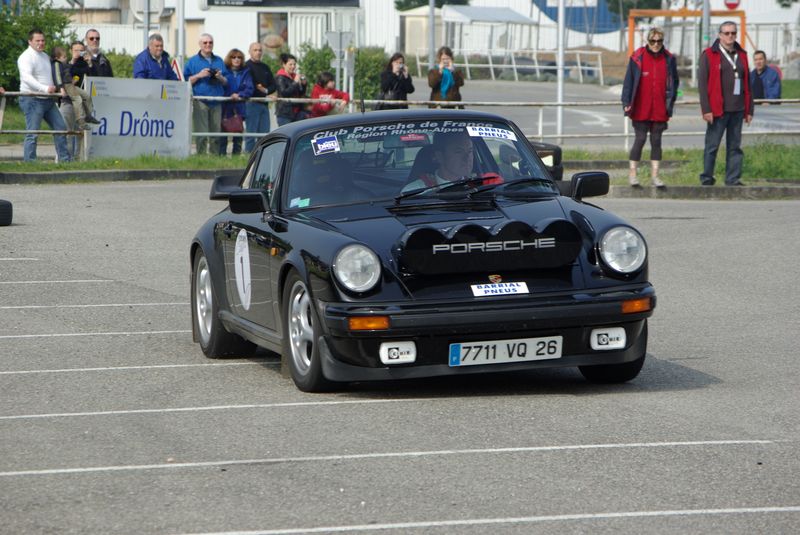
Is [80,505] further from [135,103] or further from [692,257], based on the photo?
[135,103]

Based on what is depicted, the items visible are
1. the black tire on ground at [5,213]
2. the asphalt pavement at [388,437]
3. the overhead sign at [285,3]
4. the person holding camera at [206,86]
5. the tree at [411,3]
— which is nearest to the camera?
the asphalt pavement at [388,437]

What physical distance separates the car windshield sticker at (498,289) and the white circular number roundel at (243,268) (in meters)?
1.74

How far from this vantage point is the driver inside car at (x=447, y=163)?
333 inches

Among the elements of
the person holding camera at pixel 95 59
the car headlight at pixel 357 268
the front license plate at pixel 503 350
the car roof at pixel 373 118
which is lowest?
the front license plate at pixel 503 350

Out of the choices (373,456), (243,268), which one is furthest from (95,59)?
(373,456)

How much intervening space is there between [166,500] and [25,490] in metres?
0.59

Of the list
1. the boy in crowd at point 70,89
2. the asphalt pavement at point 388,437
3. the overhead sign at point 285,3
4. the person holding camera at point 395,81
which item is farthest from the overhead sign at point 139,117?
the overhead sign at point 285,3

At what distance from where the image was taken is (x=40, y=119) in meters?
23.8

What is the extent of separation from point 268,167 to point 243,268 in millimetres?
673

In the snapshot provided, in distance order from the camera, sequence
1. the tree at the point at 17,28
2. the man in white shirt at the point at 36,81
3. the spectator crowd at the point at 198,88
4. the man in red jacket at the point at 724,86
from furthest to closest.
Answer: the tree at the point at 17,28, the spectator crowd at the point at 198,88, the man in white shirt at the point at 36,81, the man in red jacket at the point at 724,86

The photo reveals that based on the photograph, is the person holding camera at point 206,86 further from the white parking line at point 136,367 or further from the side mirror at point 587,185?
the side mirror at point 587,185

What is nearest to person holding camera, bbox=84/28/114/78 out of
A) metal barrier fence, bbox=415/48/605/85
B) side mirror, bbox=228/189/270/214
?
side mirror, bbox=228/189/270/214

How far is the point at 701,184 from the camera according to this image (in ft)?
68.2

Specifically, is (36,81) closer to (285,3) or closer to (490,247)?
(285,3)
